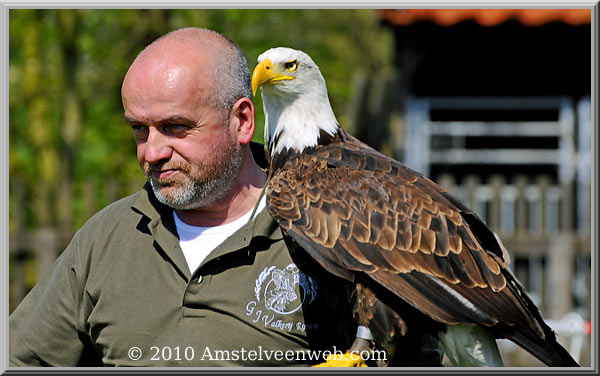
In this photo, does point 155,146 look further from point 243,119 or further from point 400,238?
point 400,238

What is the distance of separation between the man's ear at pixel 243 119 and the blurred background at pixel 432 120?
228 centimetres

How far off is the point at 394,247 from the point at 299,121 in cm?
65

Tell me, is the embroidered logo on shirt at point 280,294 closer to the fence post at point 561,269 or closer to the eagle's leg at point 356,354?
the eagle's leg at point 356,354

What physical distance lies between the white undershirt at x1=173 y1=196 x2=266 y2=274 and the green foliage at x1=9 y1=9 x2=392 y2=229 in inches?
282

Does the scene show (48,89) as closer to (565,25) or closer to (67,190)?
(67,190)

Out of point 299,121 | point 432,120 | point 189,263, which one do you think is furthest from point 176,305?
point 432,120

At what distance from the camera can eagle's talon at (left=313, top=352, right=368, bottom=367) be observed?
2980 millimetres

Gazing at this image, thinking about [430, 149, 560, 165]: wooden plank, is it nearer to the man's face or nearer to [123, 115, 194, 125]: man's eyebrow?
the man's face

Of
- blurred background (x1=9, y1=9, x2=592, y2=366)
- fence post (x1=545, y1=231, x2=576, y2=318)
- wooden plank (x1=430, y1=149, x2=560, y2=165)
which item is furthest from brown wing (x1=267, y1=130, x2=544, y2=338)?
wooden plank (x1=430, y1=149, x2=560, y2=165)

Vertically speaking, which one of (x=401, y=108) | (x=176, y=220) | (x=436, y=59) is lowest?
(x=176, y=220)

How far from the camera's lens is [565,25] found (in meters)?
8.81

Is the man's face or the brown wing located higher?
the man's face

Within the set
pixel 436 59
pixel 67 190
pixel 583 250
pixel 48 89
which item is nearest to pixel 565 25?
pixel 436 59

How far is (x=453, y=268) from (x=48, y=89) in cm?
1030
